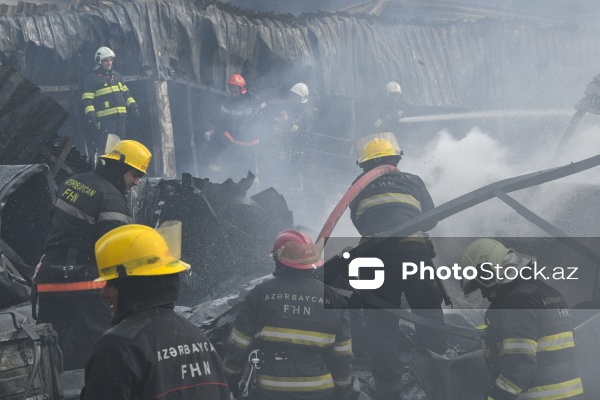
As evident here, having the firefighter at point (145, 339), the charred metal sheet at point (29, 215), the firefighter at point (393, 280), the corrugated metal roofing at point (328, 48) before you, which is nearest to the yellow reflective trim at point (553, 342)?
the firefighter at point (393, 280)

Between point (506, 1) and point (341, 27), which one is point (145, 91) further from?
point (506, 1)

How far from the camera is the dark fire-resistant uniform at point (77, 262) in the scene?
551 centimetres

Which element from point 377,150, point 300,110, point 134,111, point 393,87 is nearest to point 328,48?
point 393,87

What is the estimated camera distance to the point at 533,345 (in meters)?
4.36

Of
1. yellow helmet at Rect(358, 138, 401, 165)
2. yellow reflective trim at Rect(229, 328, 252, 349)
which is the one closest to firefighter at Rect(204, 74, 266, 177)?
yellow helmet at Rect(358, 138, 401, 165)

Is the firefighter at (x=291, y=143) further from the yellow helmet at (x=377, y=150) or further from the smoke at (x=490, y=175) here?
the yellow helmet at (x=377, y=150)

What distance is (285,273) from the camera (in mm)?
4992

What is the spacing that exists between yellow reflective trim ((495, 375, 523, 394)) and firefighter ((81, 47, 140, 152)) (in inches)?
321

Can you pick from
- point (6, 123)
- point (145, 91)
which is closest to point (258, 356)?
point (6, 123)

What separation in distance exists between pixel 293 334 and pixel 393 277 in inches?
58.9

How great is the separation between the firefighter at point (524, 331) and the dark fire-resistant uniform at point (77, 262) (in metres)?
2.56

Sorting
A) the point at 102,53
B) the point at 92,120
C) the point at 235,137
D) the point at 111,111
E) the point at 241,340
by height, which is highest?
the point at 102,53

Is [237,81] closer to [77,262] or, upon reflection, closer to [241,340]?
[77,262]

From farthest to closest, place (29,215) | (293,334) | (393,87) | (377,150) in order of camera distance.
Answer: (393,87) → (29,215) → (377,150) → (293,334)
